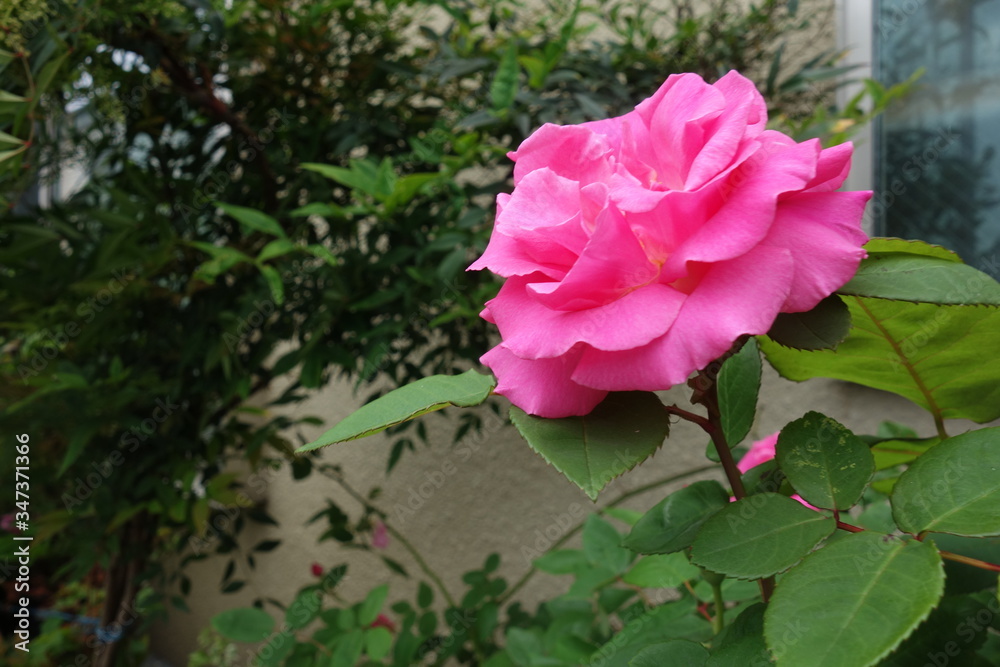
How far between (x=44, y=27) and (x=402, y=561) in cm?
169

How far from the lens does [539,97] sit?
105 centimetres

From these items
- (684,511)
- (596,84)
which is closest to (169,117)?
(596,84)

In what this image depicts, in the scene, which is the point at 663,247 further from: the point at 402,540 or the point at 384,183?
the point at 402,540

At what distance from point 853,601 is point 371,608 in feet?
3.09

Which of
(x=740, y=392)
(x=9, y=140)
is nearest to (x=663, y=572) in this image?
(x=740, y=392)

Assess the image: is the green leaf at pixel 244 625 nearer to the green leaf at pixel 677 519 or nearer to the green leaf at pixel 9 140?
the green leaf at pixel 9 140

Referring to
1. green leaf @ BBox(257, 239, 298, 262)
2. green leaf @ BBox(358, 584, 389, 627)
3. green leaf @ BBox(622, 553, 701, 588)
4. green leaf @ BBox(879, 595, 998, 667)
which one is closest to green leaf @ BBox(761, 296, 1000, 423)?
green leaf @ BBox(879, 595, 998, 667)

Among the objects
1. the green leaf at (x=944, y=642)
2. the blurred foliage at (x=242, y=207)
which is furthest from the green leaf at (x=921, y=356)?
the blurred foliage at (x=242, y=207)

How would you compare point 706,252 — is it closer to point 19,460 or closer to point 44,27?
point 44,27

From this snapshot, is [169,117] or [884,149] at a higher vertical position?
[169,117]

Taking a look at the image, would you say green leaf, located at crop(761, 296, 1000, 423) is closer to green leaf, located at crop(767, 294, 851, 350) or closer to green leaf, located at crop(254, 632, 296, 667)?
green leaf, located at crop(767, 294, 851, 350)

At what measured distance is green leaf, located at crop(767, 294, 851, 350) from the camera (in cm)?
29

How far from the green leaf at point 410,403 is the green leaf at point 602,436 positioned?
24 millimetres

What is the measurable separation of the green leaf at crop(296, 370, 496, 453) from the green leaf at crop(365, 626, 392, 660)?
0.78 meters
